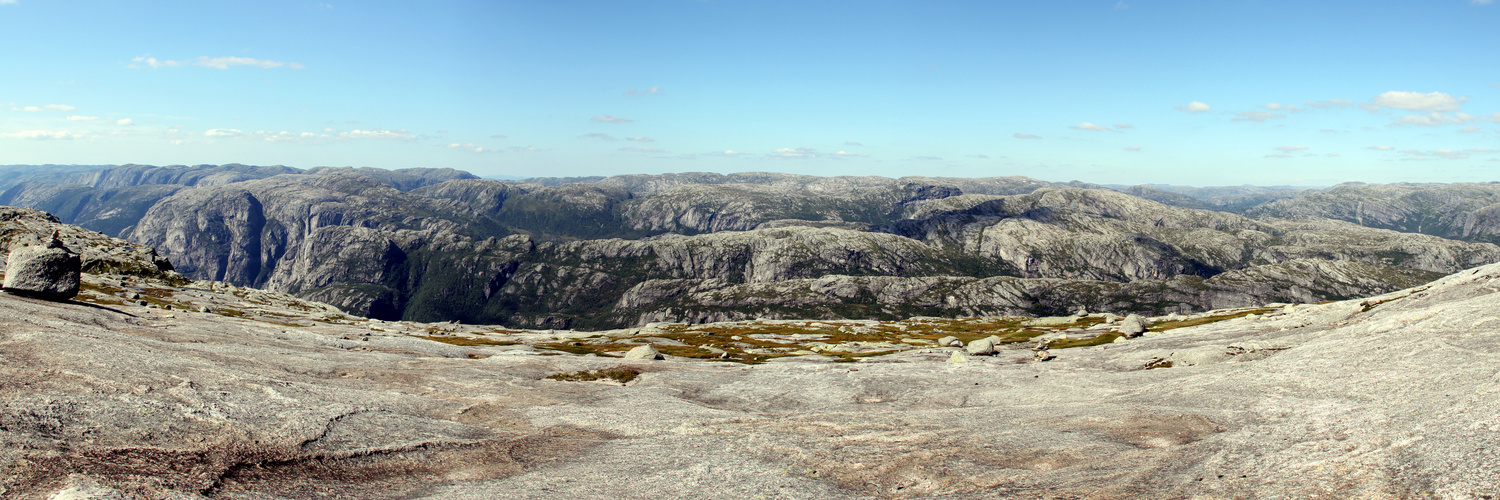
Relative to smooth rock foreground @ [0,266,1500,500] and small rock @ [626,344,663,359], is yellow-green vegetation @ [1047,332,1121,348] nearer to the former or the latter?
smooth rock foreground @ [0,266,1500,500]

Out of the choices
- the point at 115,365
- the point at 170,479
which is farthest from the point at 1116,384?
the point at 115,365

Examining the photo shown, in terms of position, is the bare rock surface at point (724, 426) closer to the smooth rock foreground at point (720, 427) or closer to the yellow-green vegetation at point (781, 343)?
the smooth rock foreground at point (720, 427)

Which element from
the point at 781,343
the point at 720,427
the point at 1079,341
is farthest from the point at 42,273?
the point at 1079,341

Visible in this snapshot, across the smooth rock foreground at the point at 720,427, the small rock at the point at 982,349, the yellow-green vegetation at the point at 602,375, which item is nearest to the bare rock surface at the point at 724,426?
the smooth rock foreground at the point at 720,427

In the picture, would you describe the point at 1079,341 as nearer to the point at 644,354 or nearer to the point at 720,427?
the point at 644,354

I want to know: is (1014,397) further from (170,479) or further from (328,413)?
(170,479)
